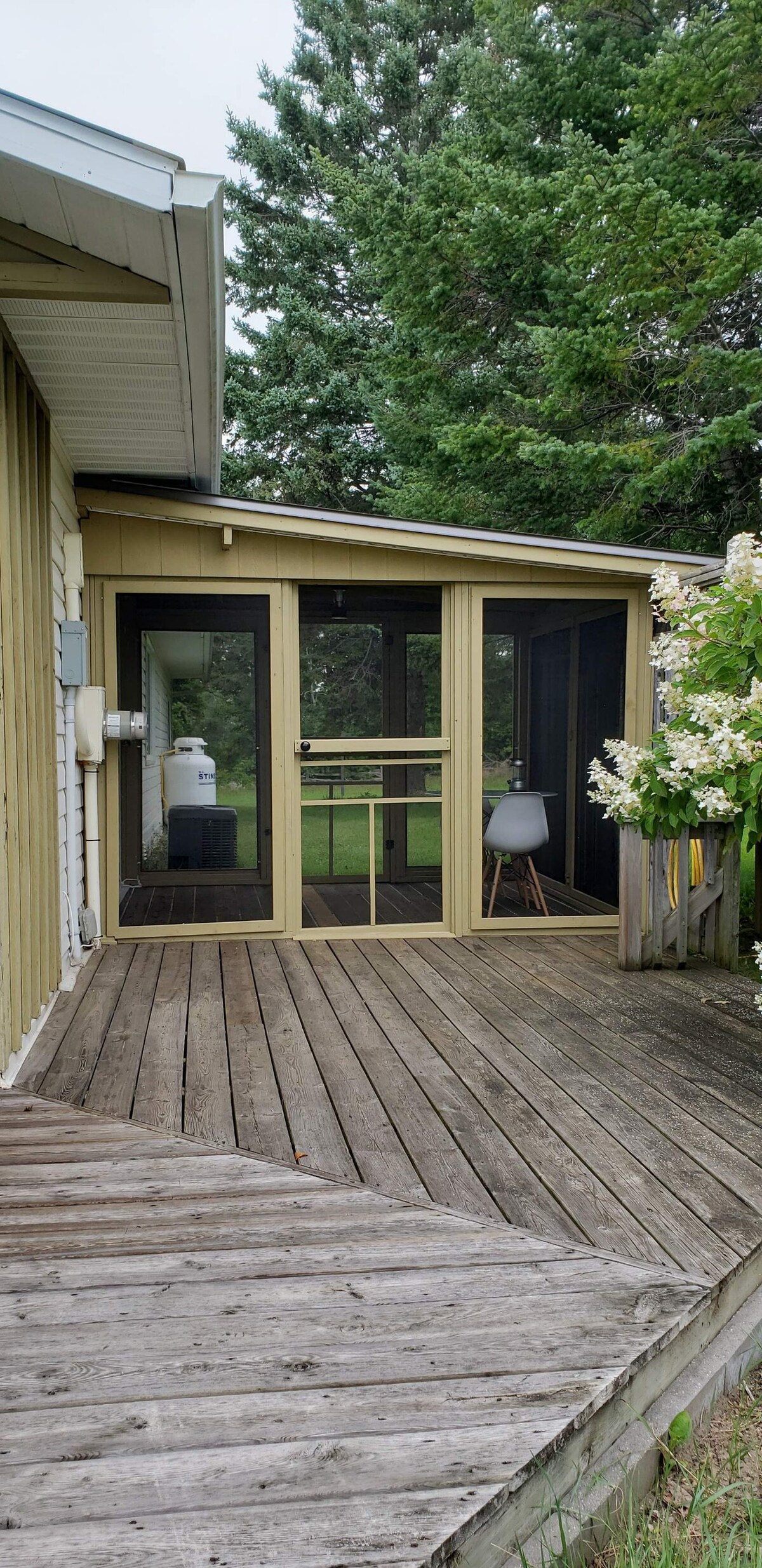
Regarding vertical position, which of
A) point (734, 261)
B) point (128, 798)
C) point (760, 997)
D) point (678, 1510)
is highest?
point (734, 261)

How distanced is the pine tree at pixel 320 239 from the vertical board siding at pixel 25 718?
933cm

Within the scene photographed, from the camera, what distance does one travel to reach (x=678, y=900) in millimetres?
4738

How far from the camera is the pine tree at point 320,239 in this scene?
12.9 m

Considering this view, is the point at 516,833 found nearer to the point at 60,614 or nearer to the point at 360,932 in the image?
the point at 360,932

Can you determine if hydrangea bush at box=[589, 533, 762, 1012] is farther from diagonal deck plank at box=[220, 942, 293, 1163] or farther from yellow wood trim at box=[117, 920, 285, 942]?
yellow wood trim at box=[117, 920, 285, 942]

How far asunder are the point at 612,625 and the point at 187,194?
3520 millimetres

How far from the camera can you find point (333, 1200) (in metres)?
2.28

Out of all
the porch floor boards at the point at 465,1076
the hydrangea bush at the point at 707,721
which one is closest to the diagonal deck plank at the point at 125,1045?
the porch floor boards at the point at 465,1076

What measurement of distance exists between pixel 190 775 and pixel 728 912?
263 cm

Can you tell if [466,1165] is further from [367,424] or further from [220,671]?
[367,424]

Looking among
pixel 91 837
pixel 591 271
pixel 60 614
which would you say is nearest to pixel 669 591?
pixel 60 614

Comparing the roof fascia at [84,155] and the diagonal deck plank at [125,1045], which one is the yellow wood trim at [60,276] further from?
the diagonal deck plank at [125,1045]

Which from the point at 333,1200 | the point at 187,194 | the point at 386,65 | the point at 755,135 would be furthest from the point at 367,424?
the point at 333,1200

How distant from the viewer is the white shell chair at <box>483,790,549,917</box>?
5.33 metres
